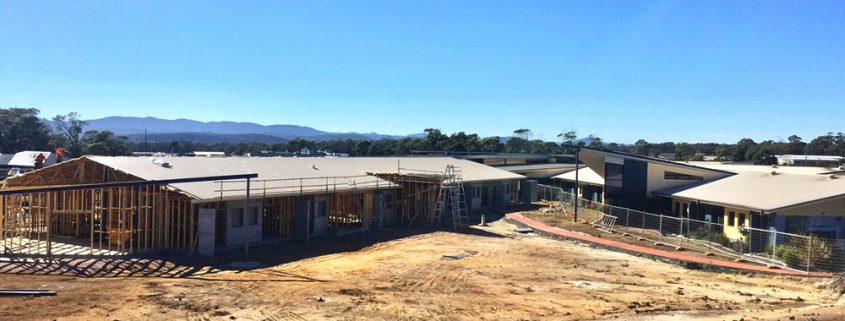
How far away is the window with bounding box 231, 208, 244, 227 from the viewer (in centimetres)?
2495

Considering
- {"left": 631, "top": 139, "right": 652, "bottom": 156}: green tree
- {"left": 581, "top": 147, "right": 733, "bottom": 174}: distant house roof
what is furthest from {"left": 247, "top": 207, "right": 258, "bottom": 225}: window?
{"left": 631, "top": 139, "right": 652, "bottom": 156}: green tree

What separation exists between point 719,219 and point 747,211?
8.52ft

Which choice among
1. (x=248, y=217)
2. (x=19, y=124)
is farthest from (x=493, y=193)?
(x=19, y=124)

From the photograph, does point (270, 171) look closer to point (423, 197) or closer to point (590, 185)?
point (423, 197)

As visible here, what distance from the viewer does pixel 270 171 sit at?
31.0 metres

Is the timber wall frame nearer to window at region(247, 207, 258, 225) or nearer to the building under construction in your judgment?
the building under construction

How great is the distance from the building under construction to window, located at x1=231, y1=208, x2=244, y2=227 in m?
0.04

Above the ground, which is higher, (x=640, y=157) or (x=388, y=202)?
(x=640, y=157)

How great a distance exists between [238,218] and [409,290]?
10402 millimetres

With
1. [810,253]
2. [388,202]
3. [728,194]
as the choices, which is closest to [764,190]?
[728,194]

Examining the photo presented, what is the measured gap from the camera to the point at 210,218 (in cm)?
2283

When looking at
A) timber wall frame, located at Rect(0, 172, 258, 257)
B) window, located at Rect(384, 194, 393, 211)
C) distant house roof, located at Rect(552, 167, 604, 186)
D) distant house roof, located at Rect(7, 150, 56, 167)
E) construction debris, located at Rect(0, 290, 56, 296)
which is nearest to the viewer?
construction debris, located at Rect(0, 290, 56, 296)

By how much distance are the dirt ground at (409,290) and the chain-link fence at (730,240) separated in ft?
8.06

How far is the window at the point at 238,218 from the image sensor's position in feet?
81.9
